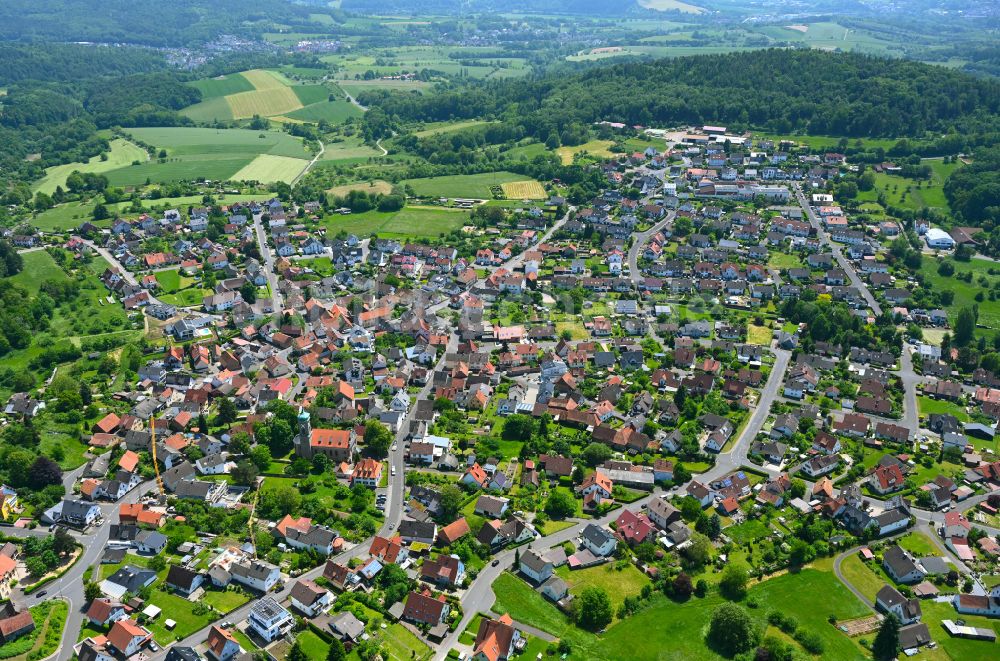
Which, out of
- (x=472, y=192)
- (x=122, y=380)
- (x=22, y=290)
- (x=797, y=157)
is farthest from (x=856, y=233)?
(x=22, y=290)

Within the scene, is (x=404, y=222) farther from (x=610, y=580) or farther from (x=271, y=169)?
(x=610, y=580)

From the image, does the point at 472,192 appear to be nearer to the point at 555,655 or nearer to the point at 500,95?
the point at 500,95

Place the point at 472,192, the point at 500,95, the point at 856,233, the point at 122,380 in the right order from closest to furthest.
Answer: the point at 122,380 → the point at 856,233 → the point at 472,192 → the point at 500,95

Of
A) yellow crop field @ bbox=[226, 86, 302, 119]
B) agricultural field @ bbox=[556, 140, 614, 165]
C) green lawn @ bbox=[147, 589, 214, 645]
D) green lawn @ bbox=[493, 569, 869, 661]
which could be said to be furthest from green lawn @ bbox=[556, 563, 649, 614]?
yellow crop field @ bbox=[226, 86, 302, 119]

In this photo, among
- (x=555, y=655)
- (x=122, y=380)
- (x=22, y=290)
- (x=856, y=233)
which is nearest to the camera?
(x=555, y=655)

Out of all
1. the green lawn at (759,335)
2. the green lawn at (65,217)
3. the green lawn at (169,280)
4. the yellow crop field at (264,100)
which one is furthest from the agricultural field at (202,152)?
the green lawn at (759,335)
